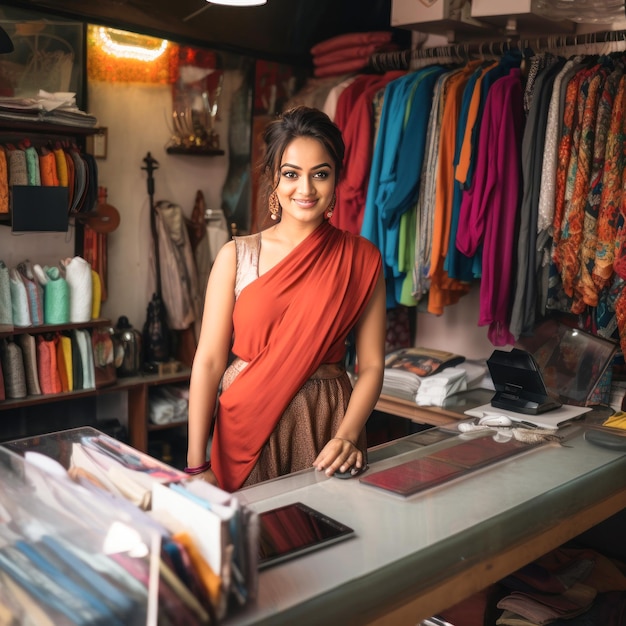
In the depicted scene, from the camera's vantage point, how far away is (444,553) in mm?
1360

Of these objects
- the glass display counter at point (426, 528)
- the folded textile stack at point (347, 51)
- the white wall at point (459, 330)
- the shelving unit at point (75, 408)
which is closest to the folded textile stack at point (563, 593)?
the glass display counter at point (426, 528)

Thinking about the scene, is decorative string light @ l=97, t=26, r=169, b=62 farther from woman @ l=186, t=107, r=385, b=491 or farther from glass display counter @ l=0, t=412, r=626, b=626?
glass display counter @ l=0, t=412, r=626, b=626

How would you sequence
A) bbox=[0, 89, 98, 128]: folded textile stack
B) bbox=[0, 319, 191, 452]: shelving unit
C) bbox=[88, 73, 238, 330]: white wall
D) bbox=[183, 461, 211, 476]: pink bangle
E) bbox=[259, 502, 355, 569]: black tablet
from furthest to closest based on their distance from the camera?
1. bbox=[88, 73, 238, 330]: white wall
2. bbox=[0, 319, 191, 452]: shelving unit
3. bbox=[0, 89, 98, 128]: folded textile stack
4. bbox=[183, 461, 211, 476]: pink bangle
5. bbox=[259, 502, 355, 569]: black tablet

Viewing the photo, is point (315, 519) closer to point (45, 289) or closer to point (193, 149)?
point (45, 289)

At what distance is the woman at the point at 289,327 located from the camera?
6.59 ft

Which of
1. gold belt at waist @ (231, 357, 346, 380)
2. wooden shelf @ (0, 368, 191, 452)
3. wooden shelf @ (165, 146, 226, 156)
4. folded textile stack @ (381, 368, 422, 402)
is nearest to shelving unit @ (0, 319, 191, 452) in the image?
wooden shelf @ (0, 368, 191, 452)

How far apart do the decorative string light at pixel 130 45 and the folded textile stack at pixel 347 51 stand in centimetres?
86

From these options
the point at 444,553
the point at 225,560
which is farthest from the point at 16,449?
the point at 444,553

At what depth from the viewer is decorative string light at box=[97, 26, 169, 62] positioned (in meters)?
3.89

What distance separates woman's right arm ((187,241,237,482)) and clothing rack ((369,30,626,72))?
200cm

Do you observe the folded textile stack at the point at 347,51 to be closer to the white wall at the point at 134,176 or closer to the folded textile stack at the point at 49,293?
the white wall at the point at 134,176

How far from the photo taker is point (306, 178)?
1.98 metres

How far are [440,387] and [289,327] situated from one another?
146 centimetres

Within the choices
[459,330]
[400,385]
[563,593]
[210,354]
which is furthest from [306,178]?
[459,330]
